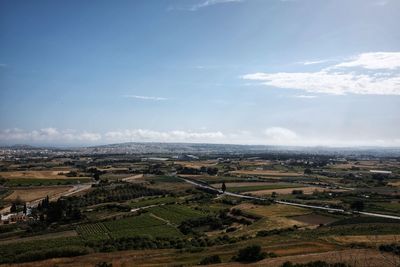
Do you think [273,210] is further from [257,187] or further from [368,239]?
[257,187]

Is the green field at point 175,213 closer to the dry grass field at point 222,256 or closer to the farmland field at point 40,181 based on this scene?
the dry grass field at point 222,256

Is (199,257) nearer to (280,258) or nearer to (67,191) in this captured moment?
(280,258)

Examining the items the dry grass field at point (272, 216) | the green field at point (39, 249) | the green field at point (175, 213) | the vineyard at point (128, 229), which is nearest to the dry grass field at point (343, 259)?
the green field at point (39, 249)

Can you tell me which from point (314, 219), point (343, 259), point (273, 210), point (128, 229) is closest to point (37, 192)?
point (128, 229)

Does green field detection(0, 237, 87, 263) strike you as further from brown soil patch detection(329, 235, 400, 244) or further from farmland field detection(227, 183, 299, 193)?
farmland field detection(227, 183, 299, 193)

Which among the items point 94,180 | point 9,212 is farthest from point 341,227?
point 94,180
